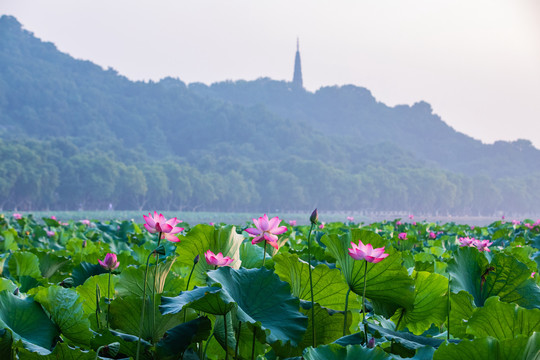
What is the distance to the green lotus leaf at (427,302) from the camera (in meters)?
1.24

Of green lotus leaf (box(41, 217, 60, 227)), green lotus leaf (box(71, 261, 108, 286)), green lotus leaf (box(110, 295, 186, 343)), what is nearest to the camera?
green lotus leaf (box(110, 295, 186, 343))

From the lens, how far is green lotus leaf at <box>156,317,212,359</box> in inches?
Answer: 39.1

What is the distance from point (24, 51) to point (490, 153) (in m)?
115

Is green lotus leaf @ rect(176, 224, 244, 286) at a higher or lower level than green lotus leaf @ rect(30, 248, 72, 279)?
higher

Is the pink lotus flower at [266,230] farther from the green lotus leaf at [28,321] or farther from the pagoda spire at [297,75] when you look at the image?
the pagoda spire at [297,75]

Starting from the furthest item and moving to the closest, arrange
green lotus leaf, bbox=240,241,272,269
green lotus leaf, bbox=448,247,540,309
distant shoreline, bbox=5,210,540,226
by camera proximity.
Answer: distant shoreline, bbox=5,210,540,226 < green lotus leaf, bbox=240,241,272,269 < green lotus leaf, bbox=448,247,540,309

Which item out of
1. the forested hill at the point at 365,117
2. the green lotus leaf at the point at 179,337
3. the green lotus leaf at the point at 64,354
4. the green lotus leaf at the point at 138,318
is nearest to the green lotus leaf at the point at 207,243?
the green lotus leaf at the point at 138,318

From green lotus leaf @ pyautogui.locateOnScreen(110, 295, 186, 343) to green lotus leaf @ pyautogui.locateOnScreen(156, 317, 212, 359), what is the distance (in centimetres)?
10

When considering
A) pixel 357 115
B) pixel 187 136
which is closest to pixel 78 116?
pixel 187 136

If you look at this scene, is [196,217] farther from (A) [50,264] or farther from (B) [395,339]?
(B) [395,339]

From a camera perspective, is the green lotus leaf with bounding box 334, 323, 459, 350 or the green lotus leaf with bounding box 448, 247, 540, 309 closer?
the green lotus leaf with bounding box 334, 323, 459, 350

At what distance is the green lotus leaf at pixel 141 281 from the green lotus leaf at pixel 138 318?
106mm

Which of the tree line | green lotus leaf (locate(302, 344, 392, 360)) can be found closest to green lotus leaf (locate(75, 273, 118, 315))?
green lotus leaf (locate(302, 344, 392, 360))

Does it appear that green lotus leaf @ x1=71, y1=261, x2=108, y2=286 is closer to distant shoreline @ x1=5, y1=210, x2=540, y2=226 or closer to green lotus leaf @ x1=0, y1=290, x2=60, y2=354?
green lotus leaf @ x1=0, y1=290, x2=60, y2=354
